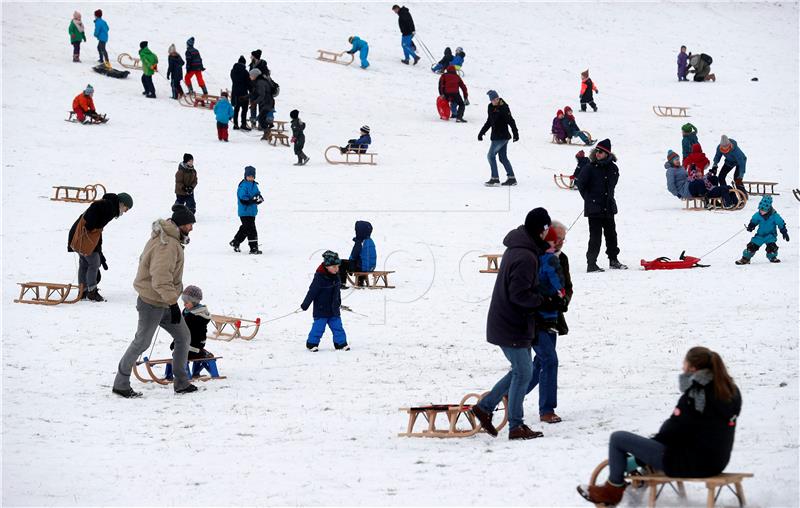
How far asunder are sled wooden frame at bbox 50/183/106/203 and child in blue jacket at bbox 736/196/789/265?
38.6 feet

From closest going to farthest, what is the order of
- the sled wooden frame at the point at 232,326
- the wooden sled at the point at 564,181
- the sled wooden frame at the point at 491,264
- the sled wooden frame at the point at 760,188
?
the sled wooden frame at the point at 232,326, the sled wooden frame at the point at 491,264, the sled wooden frame at the point at 760,188, the wooden sled at the point at 564,181

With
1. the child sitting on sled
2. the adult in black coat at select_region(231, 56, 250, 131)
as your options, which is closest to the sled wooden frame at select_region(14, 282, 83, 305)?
the child sitting on sled

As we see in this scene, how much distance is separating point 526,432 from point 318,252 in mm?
9385

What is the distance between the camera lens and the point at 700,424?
19.3ft

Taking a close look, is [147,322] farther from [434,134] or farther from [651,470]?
[434,134]

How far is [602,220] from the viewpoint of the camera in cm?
1479

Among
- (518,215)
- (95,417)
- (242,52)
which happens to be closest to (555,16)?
(242,52)

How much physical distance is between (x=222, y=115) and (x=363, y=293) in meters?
12.1

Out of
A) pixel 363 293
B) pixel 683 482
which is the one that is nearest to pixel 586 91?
pixel 363 293

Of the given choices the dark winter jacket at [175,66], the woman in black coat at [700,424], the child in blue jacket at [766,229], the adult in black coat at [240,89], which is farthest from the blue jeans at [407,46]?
the woman in black coat at [700,424]

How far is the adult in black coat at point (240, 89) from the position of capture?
85.1 ft

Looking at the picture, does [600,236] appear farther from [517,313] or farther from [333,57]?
[333,57]

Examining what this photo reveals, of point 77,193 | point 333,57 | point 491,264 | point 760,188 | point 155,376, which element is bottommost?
point 155,376

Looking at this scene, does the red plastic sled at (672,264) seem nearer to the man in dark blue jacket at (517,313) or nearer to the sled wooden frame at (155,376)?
the sled wooden frame at (155,376)
